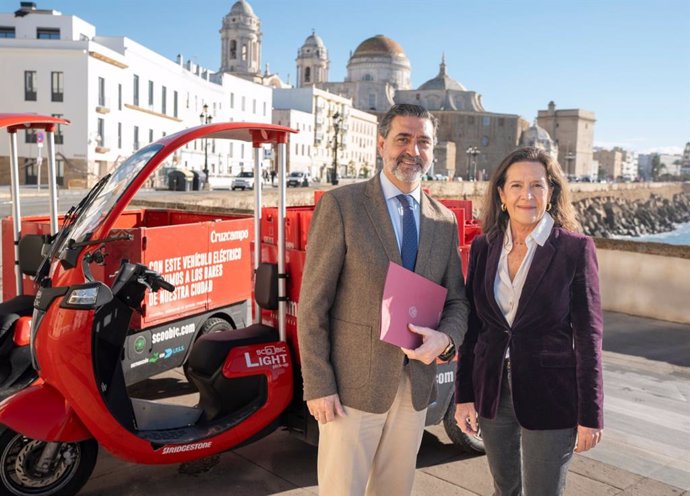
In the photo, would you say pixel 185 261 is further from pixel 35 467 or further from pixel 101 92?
pixel 101 92

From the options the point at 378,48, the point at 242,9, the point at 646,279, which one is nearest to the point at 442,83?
the point at 378,48

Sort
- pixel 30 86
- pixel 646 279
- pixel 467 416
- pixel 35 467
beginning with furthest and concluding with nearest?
1. pixel 30 86
2. pixel 646 279
3. pixel 35 467
4. pixel 467 416

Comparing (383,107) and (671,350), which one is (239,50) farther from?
(671,350)

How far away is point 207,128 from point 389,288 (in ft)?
5.71

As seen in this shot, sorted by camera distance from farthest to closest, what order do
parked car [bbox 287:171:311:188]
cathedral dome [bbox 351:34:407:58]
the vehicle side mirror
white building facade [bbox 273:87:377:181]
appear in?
cathedral dome [bbox 351:34:407:58] → white building facade [bbox 273:87:377:181] → parked car [bbox 287:171:311:188] → the vehicle side mirror

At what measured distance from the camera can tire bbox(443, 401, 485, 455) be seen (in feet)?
14.5

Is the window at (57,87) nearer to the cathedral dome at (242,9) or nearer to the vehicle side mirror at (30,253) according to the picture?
the vehicle side mirror at (30,253)

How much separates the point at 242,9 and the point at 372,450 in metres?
94.4

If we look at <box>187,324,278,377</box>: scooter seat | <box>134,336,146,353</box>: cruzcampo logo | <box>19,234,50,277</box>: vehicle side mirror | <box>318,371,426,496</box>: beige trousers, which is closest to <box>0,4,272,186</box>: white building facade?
<box>19,234,50,277</box>: vehicle side mirror

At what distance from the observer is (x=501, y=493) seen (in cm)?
294

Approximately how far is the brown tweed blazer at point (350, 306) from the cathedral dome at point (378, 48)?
122 metres

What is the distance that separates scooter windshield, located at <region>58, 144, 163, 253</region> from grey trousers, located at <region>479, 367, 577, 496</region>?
7.17ft

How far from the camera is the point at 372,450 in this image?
2.79 metres

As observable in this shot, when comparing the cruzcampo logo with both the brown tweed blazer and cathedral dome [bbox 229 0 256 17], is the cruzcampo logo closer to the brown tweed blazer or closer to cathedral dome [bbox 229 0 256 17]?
the brown tweed blazer
